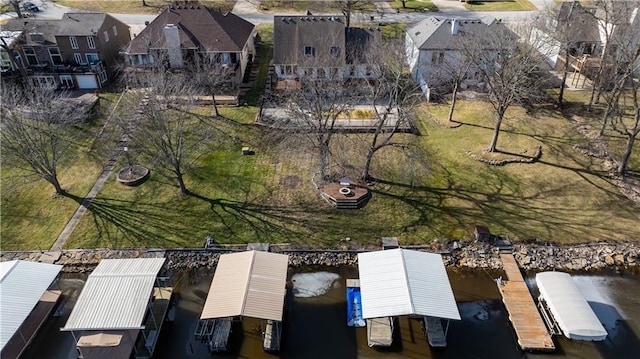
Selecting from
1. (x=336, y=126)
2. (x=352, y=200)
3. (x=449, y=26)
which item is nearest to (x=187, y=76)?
(x=336, y=126)

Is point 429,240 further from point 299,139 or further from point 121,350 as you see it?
point 121,350

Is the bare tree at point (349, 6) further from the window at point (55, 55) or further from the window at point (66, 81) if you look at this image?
the window at point (55, 55)

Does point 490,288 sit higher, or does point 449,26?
point 449,26

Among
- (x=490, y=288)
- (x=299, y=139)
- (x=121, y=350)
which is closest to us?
(x=121, y=350)

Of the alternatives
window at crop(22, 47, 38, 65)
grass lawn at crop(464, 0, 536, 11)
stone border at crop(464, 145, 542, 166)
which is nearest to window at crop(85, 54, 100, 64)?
window at crop(22, 47, 38, 65)

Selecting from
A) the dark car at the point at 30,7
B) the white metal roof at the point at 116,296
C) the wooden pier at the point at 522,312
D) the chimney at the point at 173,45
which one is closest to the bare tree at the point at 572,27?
the wooden pier at the point at 522,312

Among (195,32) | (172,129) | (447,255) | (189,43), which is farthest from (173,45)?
(447,255)
